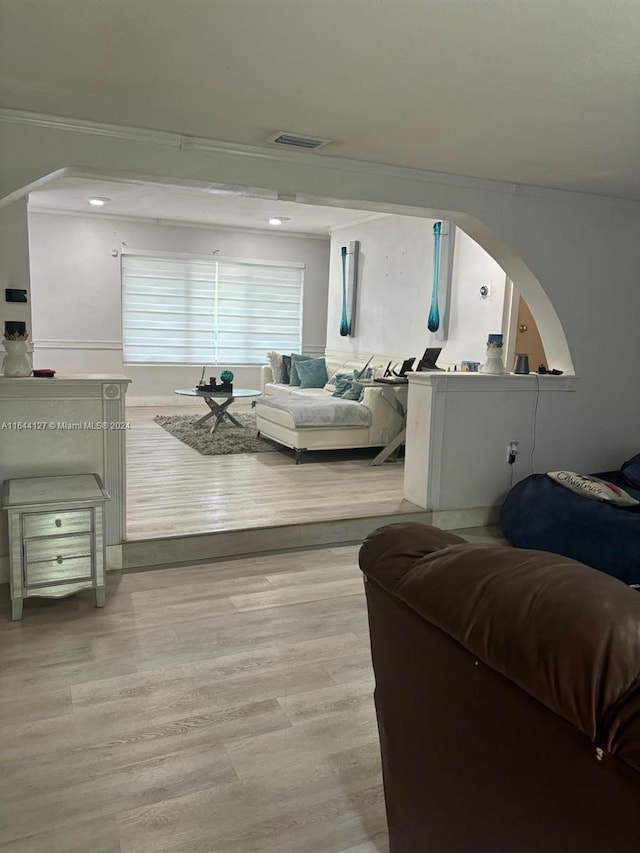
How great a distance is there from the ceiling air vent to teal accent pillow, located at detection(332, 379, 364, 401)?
118 inches

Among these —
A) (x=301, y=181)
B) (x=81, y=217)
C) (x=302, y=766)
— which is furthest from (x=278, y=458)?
(x=81, y=217)

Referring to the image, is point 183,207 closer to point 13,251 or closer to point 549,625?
point 13,251

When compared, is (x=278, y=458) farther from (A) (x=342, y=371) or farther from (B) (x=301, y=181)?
(B) (x=301, y=181)

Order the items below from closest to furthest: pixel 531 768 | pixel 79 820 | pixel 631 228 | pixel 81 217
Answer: pixel 531 768 < pixel 79 820 < pixel 631 228 < pixel 81 217

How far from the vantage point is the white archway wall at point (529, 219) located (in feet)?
10.5

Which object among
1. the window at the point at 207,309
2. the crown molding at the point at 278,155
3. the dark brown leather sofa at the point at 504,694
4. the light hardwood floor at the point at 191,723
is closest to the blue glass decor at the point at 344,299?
the window at the point at 207,309

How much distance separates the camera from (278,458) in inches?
233

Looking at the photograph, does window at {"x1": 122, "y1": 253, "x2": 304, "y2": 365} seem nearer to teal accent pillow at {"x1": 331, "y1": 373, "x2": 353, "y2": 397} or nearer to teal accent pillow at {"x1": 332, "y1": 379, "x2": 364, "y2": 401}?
teal accent pillow at {"x1": 331, "y1": 373, "x2": 353, "y2": 397}

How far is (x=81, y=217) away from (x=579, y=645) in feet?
28.7

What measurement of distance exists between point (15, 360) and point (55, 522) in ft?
2.96

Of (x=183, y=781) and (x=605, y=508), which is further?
(x=605, y=508)

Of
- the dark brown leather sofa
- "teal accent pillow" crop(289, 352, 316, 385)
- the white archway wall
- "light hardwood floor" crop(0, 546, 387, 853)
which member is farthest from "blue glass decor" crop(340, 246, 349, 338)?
the dark brown leather sofa

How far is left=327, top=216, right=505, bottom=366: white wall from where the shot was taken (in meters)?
5.83

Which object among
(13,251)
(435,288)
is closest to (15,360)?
(13,251)
